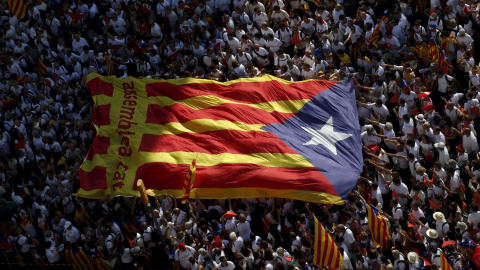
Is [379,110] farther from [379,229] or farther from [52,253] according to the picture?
[52,253]

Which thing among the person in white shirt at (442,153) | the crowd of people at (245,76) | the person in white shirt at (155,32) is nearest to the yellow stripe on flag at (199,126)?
the crowd of people at (245,76)

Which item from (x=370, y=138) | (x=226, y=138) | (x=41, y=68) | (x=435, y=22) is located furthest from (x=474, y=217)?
(x=41, y=68)

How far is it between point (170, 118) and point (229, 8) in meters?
5.16

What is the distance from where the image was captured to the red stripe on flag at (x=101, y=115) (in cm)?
2370

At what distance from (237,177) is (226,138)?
1383mm

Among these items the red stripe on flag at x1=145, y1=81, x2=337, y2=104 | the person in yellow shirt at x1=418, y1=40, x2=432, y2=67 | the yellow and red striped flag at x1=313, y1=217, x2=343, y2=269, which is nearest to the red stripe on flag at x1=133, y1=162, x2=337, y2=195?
the yellow and red striped flag at x1=313, y1=217, x2=343, y2=269

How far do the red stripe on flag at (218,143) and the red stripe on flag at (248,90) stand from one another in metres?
1.33

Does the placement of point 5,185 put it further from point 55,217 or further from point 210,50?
point 210,50

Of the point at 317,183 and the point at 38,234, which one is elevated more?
the point at 317,183

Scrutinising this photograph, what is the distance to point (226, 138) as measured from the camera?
75.4 feet

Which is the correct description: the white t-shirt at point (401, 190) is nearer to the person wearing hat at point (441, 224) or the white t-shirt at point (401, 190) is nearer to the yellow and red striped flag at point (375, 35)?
the person wearing hat at point (441, 224)

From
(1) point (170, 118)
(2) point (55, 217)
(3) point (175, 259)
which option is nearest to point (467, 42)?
(1) point (170, 118)

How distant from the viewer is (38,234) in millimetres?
23469

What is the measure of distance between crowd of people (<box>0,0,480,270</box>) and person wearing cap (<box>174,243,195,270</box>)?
1.5 inches
